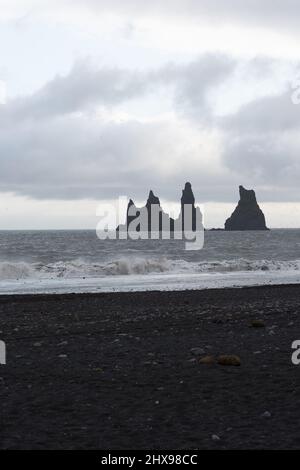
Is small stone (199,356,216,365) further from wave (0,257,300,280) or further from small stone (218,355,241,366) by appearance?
wave (0,257,300,280)

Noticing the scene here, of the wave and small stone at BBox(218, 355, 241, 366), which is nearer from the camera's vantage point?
small stone at BBox(218, 355, 241, 366)

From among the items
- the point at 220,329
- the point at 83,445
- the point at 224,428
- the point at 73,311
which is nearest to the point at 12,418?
the point at 83,445

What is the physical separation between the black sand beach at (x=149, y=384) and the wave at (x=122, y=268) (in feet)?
85.9

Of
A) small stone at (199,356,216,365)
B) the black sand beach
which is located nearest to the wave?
the black sand beach

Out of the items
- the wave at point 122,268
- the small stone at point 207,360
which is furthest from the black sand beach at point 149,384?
the wave at point 122,268

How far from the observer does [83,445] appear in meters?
6.14

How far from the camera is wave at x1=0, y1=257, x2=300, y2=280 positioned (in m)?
42.6

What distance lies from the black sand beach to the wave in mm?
26187

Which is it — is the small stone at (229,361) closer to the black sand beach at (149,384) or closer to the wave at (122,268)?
the black sand beach at (149,384)

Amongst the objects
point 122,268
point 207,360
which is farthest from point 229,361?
point 122,268

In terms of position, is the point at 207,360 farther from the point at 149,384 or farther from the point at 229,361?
the point at 149,384

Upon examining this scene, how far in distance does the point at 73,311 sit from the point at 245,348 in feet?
29.0

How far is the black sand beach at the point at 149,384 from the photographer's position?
6430 mm

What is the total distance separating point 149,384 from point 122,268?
1441 inches
